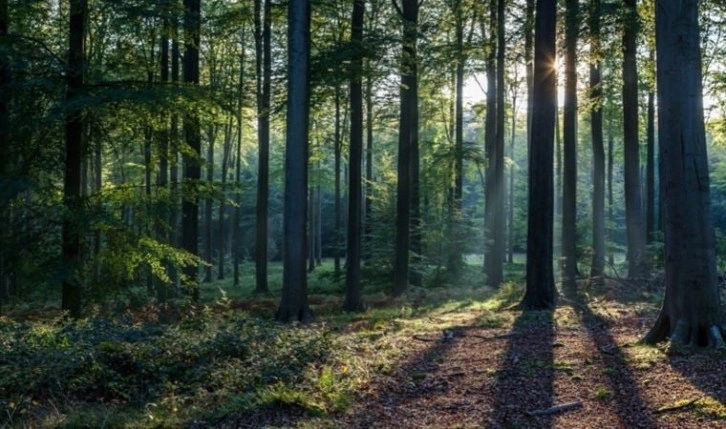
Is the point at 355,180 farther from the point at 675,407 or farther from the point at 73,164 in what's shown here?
the point at 675,407

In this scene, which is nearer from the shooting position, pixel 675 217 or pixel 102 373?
pixel 102 373

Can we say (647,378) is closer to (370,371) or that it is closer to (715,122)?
(370,371)

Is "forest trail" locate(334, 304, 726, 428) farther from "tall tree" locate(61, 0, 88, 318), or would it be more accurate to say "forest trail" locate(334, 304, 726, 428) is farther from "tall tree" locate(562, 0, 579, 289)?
"tall tree" locate(61, 0, 88, 318)

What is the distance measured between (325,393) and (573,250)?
1016 centimetres

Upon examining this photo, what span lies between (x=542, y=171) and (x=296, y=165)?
15.2 feet

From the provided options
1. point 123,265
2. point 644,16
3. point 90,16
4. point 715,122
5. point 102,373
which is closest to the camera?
point 102,373

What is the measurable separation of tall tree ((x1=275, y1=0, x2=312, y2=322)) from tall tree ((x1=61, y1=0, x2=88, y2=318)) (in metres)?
3.57

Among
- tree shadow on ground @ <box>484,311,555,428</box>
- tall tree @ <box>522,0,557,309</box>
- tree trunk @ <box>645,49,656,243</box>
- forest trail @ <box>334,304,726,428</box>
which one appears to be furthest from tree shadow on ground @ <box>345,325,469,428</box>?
tree trunk @ <box>645,49,656,243</box>

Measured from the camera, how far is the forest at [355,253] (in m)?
5.18

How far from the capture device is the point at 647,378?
18.2ft

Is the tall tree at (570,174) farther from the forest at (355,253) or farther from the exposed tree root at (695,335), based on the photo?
the exposed tree root at (695,335)

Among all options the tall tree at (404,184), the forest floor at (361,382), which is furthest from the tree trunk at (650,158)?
the forest floor at (361,382)

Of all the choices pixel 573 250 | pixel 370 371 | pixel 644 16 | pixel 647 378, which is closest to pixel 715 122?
pixel 644 16

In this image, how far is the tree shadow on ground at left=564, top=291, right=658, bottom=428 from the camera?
15.2 feet
